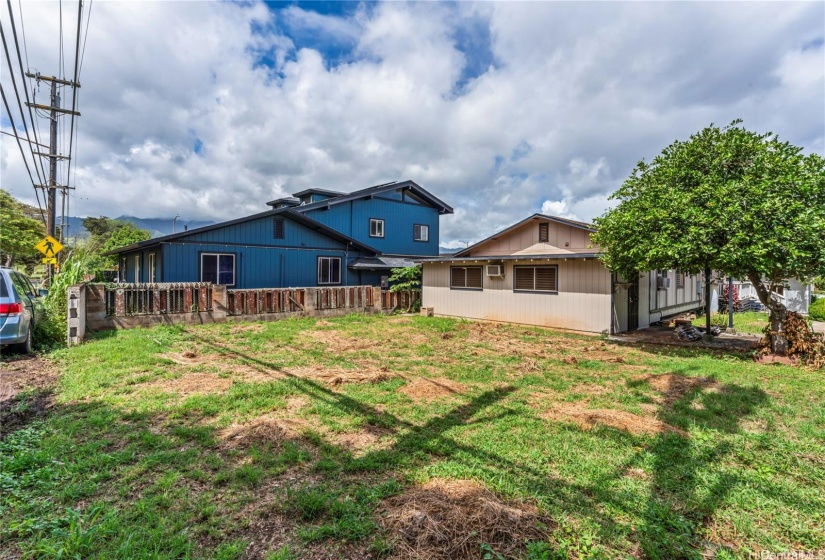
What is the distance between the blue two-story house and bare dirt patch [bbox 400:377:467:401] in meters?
11.0

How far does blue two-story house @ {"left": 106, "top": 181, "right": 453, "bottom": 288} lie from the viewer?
13.7 meters

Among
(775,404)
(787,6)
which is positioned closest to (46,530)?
(775,404)

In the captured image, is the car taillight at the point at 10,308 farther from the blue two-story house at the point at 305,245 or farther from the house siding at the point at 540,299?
the house siding at the point at 540,299

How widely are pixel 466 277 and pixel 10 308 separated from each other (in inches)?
456

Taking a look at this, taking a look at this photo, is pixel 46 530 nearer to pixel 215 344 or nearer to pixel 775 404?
pixel 215 344

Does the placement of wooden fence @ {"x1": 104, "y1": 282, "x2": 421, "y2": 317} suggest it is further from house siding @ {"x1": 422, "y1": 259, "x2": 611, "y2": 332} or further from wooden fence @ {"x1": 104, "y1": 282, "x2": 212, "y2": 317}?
house siding @ {"x1": 422, "y1": 259, "x2": 611, "y2": 332}

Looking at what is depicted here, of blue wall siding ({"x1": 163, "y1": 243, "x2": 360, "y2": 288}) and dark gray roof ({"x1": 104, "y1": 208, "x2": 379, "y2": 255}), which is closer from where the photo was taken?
dark gray roof ({"x1": 104, "y1": 208, "x2": 379, "y2": 255})

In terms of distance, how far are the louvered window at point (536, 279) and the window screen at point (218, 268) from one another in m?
10.6

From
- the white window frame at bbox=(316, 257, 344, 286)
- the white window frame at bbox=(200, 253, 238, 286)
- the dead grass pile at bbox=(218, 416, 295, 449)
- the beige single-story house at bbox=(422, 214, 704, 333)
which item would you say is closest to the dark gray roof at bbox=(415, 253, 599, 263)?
the beige single-story house at bbox=(422, 214, 704, 333)

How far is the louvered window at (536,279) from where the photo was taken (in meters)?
11.5

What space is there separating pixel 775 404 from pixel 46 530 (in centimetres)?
736

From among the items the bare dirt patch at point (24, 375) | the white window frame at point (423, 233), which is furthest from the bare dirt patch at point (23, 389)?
the white window frame at point (423, 233)

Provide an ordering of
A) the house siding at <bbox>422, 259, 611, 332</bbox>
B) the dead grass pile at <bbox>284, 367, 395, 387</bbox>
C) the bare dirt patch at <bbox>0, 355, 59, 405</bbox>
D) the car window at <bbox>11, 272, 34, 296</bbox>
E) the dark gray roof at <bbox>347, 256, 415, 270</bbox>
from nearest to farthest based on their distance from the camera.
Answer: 1. the bare dirt patch at <bbox>0, 355, 59, 405</bbox>
2. the dead grass pile at <bbox>284, 367, 395, 387</bbox>
3. the car window at <bbox>11, 272, 34, 296</bbox>
4. the house siding at <bbox>422, 259, 611, 332</bbox>
5. the dark gray roof at <bbox>347, 256, 415, 270</bbox>

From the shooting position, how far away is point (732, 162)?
7.73 metres
